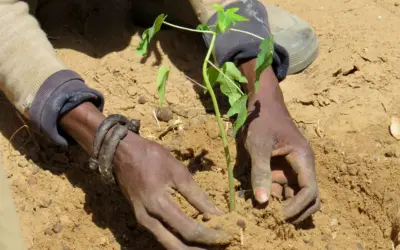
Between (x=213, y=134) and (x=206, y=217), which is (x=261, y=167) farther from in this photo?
(x=213, y=134)

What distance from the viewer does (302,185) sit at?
1.93 metres

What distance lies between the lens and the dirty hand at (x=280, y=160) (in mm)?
1920

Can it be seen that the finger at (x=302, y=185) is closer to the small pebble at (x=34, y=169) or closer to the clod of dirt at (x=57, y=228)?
the clod of dirt at (x=57, y=228)

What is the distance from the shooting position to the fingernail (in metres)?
1.89

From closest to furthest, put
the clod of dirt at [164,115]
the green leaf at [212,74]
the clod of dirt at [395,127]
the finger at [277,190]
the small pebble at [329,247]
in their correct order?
1. the green leaf at [212,74]
2. the finger at [277,190]
3. the small pebble at [329,247]
4. the clod of dirt at [395,127]
5. the clod of dirt at [164,115]

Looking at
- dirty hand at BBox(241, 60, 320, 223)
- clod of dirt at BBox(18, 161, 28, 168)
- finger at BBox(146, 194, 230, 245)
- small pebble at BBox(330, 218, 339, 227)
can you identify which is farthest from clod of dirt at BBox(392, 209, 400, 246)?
clod of dirt at BBox(18, 161, 28, 168)

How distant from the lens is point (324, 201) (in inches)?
88.1

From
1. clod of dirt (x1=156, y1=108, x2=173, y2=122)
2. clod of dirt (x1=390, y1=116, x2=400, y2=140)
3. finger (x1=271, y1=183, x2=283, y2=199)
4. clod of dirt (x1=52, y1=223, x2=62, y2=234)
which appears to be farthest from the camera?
clod of dirt (x1=156, y1=108, x2=173, y2=122)

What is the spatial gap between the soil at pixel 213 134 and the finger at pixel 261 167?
0.19 ft

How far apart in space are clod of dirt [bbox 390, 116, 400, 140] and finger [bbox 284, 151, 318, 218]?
510 millimetres

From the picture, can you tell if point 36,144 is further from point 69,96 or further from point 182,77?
point 182,77

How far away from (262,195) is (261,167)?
0.09 m

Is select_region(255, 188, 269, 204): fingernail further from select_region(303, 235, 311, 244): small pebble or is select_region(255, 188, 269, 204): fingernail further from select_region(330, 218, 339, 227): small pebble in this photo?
select_region(330, 218, 339, 227): small pebble

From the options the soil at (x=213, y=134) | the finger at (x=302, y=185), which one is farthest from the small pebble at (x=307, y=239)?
the finger at (x=302, y=185)
